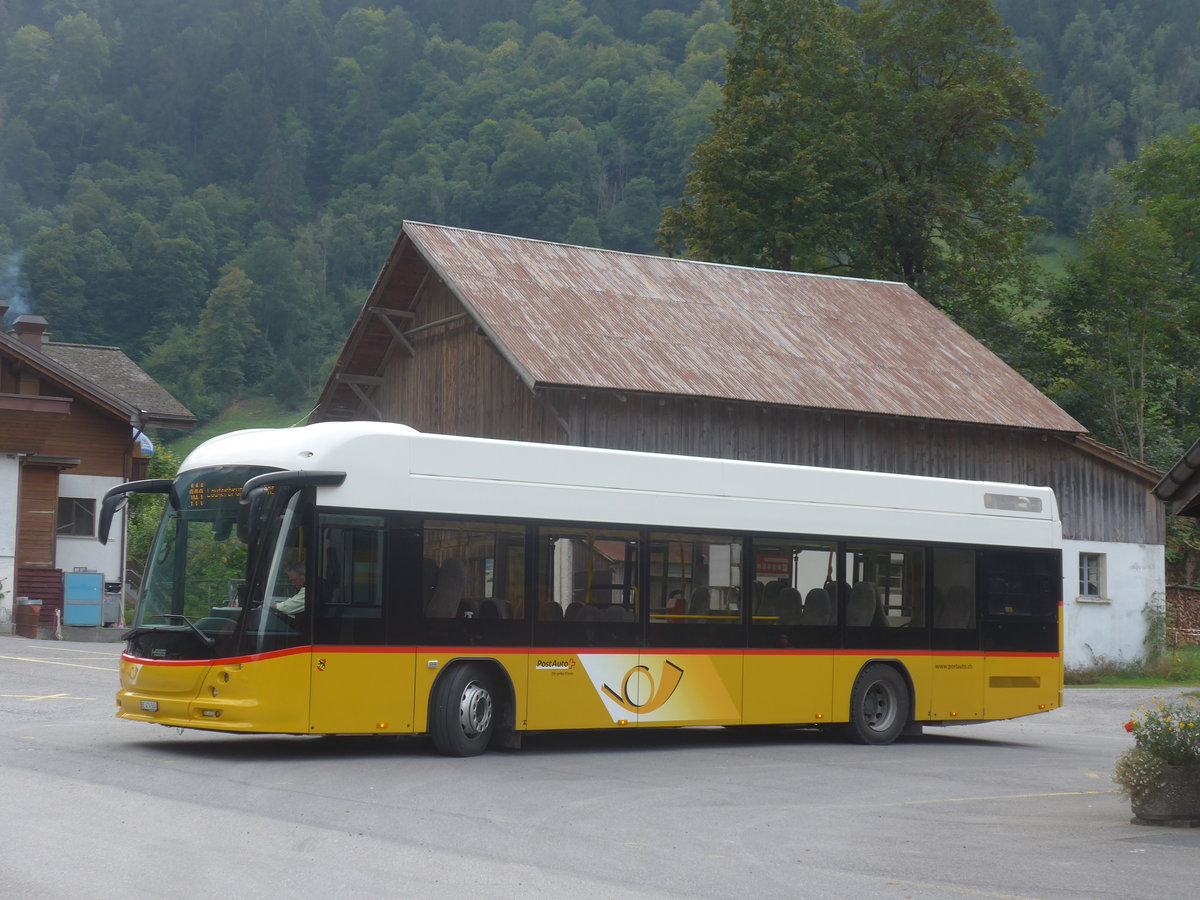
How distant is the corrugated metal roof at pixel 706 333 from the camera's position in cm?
2803

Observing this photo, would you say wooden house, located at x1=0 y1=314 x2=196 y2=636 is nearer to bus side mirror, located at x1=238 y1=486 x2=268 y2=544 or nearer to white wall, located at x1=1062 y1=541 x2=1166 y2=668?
white wall, located at x1=1062 y1=541 x2=1166 y2=668

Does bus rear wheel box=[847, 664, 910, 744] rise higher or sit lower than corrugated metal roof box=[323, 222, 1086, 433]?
lower

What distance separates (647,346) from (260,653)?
16.4 m

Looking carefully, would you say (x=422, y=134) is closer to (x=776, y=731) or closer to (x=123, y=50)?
(x=123, y=50)

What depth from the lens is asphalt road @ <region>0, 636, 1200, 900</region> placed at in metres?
8.76

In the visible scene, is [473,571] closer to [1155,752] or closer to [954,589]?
[1155,752]

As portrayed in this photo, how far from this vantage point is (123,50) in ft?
534

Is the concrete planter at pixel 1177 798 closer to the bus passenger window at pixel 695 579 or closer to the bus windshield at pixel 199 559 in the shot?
the bus passenger window at pixel 695 579

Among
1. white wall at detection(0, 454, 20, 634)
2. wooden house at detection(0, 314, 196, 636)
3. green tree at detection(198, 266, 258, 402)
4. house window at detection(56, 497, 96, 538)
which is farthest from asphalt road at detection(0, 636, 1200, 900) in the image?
green tree at detection(198, 266, 258, 402)

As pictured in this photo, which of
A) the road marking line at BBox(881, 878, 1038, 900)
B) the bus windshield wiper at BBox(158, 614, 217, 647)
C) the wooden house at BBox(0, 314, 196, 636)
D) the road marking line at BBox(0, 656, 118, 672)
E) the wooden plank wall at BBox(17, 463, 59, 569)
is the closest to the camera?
the road marking line at BBox(881, 878, 1038, 900)

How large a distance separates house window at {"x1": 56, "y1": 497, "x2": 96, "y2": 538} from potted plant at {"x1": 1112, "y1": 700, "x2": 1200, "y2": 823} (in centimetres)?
3134

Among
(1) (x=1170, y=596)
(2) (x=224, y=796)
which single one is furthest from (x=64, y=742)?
(1) (x=1170, y=596)

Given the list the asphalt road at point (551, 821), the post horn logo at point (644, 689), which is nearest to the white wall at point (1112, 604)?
the asphalt road at point (551, 821)

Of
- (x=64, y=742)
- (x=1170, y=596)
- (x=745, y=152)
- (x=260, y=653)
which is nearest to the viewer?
(x=260, y=653)
